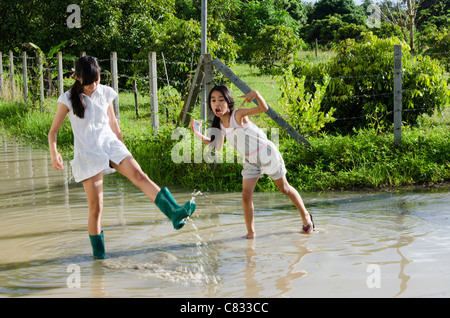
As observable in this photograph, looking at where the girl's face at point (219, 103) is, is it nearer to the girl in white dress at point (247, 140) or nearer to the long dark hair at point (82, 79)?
the girl in white dress at point (247, 140)

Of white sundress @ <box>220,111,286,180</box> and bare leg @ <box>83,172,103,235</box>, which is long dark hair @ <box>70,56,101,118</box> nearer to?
bare leg @ <box>83,172,103,235</box>

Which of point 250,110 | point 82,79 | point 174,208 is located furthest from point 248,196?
point 82,79

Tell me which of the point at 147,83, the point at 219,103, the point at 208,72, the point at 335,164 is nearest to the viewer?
the point at 219,103

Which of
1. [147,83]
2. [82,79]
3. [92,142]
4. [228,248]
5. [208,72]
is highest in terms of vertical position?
[147,83]

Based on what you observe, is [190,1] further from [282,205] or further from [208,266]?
[208,266]

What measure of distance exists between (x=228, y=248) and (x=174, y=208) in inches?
41.6

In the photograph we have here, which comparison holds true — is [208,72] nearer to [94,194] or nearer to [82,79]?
[82,79]

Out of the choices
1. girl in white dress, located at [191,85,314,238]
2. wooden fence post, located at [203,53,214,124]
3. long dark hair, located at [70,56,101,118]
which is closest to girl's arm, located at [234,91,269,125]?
girl in white dress, located at [191,85,314,238]

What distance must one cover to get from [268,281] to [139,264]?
44.1 inches

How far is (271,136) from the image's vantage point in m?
8.53

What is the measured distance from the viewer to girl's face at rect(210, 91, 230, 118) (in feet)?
16.4

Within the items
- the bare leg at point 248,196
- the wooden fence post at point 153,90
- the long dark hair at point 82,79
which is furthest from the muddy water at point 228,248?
the wooden fence post at point 153,90

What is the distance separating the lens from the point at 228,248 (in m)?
5.13

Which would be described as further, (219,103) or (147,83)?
(147,83)
